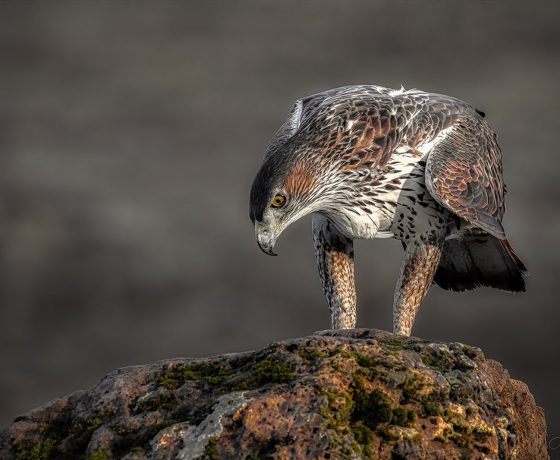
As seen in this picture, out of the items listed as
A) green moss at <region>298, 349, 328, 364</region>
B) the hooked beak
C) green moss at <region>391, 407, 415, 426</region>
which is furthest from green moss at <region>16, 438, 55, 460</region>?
the hooked beak

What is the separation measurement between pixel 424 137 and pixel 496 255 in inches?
68.0

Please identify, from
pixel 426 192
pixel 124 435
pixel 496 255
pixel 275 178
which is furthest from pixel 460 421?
pixel 496 255

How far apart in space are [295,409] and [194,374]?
0.84 meters

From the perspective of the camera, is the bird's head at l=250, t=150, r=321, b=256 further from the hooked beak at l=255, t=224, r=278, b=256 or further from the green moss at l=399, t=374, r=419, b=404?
the green moss at l=399, t=374, r=419, b=404

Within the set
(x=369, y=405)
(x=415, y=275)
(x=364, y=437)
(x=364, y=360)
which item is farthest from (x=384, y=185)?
(x=364, y=437)

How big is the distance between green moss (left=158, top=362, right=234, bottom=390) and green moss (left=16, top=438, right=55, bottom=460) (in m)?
0.73

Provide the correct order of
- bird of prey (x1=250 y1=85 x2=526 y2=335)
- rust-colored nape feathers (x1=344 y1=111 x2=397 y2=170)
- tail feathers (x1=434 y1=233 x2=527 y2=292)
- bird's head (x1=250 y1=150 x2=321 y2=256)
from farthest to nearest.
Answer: tail feathers (x1=434 y1=233 x2=527 y2=292)
rust-colored nape feathers (x1=344 y1=111 x2=397 y2=170)
bird of prey (x1=250 y1=85 x2=526 y2=335)
bird's head (x1=250 y1=150 x2=321 y2=256)

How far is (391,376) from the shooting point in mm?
5141

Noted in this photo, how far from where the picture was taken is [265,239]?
300 inches

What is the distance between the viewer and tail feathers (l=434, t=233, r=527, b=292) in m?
9.48

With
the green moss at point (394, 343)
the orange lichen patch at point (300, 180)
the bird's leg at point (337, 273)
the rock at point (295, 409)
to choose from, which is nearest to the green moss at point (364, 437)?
the rock at point (295, 409)

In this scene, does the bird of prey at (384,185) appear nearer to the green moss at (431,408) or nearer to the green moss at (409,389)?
the green moss at (409,389)

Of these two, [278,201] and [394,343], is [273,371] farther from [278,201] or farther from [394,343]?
[278,201]

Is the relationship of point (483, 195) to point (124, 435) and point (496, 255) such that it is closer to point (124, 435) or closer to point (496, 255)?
point (496, 255)
